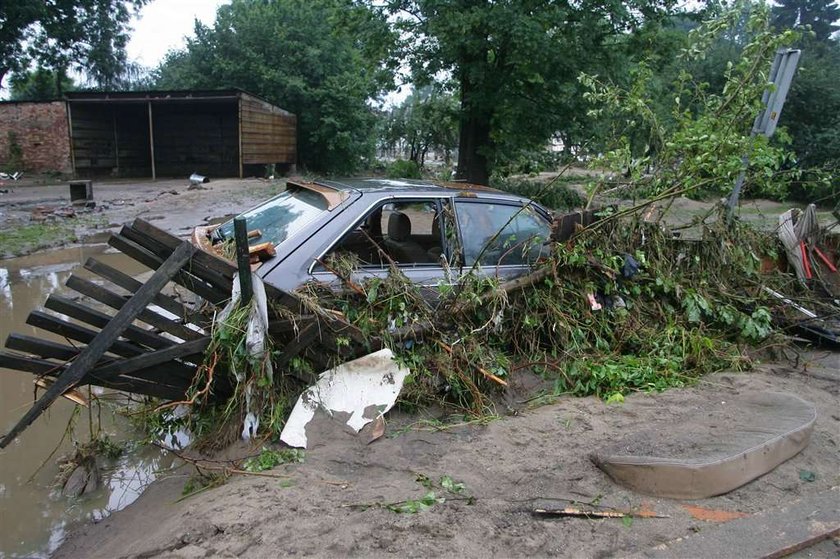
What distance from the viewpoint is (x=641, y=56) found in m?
12.9

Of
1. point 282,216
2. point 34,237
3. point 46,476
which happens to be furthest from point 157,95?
point 46,476

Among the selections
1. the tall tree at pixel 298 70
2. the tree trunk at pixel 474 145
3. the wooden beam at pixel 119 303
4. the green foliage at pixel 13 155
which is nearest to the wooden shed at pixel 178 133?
the tall tree at pixel 298 70

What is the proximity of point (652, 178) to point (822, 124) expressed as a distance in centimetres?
2160

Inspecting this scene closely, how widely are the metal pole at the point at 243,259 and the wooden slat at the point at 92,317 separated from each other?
54 centimetres

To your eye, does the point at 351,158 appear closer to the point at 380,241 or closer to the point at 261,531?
the point at 380,241

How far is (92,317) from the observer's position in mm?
2953

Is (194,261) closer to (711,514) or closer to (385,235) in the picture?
(385,235)

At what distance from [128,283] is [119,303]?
13 cm

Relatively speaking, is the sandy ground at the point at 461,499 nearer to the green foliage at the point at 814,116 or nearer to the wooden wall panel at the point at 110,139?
the green foliage at the point at 814,116

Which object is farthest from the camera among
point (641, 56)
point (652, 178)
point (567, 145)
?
point (567, 145)

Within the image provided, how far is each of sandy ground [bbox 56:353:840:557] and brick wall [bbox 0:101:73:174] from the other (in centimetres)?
2304

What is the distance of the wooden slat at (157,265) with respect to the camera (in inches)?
122

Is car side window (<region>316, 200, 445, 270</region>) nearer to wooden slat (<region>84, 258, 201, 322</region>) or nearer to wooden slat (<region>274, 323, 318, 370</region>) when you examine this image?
wooden slat (<region>274, 323, 318, 370</region>)

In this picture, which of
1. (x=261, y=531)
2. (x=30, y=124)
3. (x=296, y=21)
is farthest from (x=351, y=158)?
(x=261, y=531)
